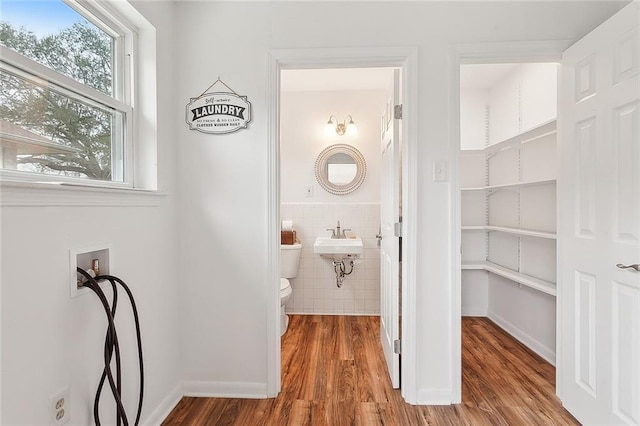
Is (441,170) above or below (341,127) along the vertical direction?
below

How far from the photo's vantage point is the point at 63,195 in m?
1.11

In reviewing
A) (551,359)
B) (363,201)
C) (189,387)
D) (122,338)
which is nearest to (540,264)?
(551,359)

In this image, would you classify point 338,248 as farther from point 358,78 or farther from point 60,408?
point 60,408

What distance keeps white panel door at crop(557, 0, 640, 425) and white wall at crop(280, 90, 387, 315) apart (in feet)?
5.77

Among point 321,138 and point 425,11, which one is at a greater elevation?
point 425,11

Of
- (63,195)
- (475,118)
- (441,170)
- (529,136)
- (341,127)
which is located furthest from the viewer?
(341,127)

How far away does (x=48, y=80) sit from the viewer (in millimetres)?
1206

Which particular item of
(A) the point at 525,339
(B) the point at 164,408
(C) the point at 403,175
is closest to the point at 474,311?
(A) the point at 525,339

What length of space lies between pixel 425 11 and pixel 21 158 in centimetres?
205

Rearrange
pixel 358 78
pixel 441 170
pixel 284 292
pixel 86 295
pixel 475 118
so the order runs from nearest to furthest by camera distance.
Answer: pixel 86 295
pixel 441 170
pixel 284 292
pixel 358 78
pixel 475 118

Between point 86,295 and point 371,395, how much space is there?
1600 millimetres

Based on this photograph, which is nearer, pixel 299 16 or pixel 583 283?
pixel 583 283

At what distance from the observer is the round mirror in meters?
3.39

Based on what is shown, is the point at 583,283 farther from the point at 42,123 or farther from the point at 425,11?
the point at 42,123
